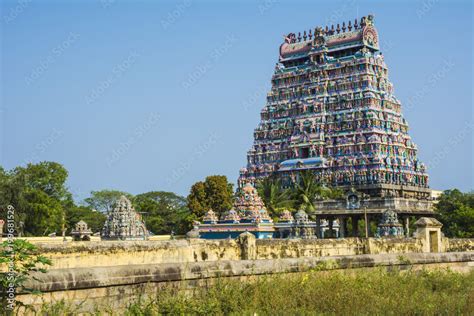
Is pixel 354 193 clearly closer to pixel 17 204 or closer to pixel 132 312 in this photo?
pixel 17 204

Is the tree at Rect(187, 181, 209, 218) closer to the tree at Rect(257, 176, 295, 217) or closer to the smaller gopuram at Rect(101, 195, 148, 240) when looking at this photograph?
the tree at Rect(257, 176, 295, 217)

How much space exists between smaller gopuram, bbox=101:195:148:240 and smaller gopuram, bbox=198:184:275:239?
15.3 metres

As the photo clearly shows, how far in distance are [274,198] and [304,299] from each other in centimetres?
6252

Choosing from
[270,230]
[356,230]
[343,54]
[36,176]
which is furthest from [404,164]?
[36,176]

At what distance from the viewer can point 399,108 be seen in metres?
90.1

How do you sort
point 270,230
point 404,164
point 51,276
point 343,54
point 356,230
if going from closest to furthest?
point 51,276, point 270,230, point 356,230, point 404,164, point 343,54

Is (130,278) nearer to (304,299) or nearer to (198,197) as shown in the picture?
(304,299)

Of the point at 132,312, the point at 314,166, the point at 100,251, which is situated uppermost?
the point at 314,166

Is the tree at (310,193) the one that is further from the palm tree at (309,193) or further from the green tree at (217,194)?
the green tree at (217,194)

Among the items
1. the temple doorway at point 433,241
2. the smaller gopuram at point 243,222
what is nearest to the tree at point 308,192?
the smaller gopuram at point 243,222

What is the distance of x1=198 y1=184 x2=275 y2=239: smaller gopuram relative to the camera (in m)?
58.4

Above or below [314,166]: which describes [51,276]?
below

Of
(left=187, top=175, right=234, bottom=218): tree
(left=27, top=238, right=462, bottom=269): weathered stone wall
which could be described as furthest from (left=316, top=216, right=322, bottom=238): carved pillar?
(left=27, top=238, right=462, bottom=269): weathered stone wall

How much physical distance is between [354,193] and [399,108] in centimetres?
3276
